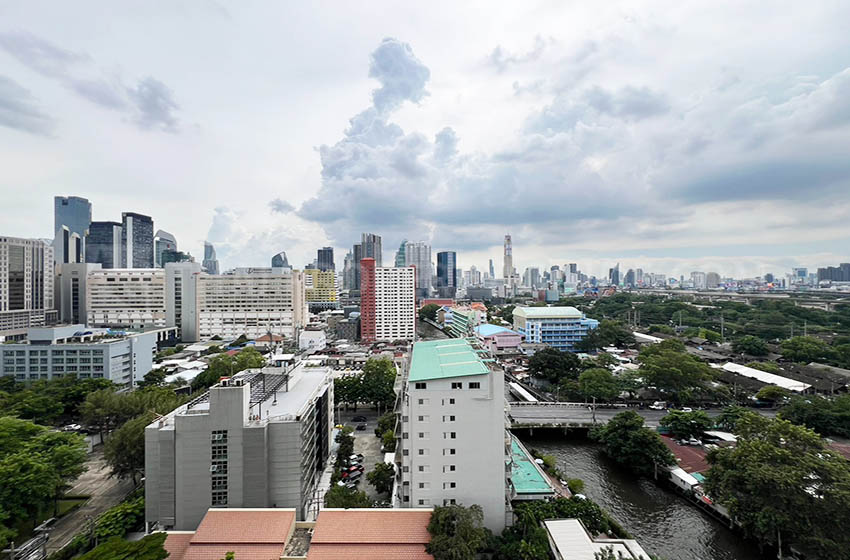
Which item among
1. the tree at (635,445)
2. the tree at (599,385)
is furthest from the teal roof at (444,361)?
the tree at (599,385)

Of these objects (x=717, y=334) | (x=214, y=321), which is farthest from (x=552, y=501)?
(x=214, y=321)

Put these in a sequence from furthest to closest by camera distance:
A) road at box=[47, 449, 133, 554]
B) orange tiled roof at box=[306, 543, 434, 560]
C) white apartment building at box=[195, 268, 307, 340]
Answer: white apartment building at box=[195, 268, 307, 340]
road at box=[47, 449, 133, 554]
orange tiled roof at box=[306, 543, 434, 560]

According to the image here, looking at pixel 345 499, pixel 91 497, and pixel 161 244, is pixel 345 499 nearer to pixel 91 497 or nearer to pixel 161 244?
pixel 91 497

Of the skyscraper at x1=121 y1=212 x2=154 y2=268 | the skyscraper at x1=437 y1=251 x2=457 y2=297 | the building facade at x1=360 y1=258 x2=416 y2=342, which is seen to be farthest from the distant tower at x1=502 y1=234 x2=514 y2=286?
the skyscraper at x1=121 y1=212 x2=154 y2=268

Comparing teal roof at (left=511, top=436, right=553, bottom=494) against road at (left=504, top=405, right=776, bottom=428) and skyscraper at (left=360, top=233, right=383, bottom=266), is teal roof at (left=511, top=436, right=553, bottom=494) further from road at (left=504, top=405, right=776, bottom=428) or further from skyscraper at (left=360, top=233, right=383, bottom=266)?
skyscraper at (left=360, top=233, right=383, bottom=266)

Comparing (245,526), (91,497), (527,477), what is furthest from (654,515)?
(91,497)

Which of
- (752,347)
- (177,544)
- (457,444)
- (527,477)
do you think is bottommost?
(527,477)
